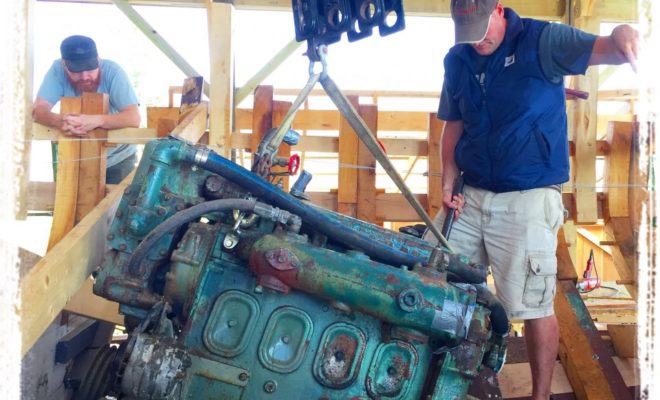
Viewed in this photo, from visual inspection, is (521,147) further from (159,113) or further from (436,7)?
(436,7)

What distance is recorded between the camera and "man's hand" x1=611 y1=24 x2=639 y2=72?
1.89 m

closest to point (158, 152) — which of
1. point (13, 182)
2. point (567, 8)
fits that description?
point (13, 182)

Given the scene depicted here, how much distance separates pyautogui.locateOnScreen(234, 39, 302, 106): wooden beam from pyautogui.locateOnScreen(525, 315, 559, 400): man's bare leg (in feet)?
9.08

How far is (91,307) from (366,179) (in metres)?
1.53

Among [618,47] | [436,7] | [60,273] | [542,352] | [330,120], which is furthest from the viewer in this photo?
[330,120]

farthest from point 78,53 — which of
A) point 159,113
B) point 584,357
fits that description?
point 584,357

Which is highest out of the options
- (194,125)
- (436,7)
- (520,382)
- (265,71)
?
(436,7)

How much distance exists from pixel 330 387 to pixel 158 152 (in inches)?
33.2

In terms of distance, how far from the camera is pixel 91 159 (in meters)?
3.08

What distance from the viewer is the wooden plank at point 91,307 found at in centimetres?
271

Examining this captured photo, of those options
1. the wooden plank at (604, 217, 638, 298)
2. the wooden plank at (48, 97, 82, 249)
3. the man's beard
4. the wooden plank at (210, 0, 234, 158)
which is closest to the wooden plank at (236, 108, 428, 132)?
the man's beard

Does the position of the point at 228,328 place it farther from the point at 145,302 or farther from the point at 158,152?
the point at 158,152

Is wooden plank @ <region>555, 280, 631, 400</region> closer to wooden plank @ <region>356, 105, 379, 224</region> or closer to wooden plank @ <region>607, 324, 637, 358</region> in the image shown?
wooden plank @ <region>607, 324, 637, 358</region>

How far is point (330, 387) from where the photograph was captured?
5.90ft
